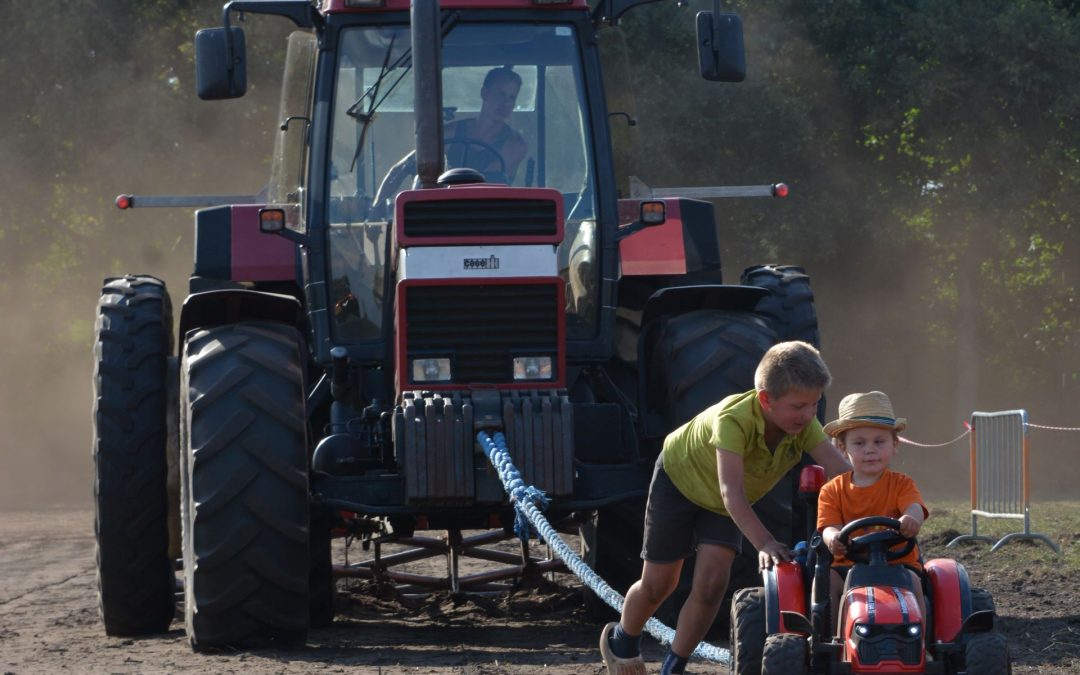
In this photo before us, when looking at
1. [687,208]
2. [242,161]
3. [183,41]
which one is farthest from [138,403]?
[183,41]

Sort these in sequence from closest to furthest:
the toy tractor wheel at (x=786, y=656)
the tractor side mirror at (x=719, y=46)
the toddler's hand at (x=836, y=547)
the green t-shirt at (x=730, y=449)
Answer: the toy tractor wheel at (x=786, y=656) → the toddler's hand at (x=836, y=547) → the green t-shirt at (x=730, y=449) → the tractor side mirror at (x=719, y=46)

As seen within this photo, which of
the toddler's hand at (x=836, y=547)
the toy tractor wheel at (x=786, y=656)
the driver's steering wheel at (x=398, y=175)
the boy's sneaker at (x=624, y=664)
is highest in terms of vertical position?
the driver's steering wheel at (x=398, y=175)

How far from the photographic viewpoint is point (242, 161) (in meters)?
27.9

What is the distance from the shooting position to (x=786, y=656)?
507cm

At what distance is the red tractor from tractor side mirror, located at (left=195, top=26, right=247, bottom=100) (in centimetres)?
1

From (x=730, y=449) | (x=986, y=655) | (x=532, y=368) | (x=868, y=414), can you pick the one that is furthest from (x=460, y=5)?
(x=986, y=655)

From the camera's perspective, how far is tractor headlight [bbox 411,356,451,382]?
298 inches

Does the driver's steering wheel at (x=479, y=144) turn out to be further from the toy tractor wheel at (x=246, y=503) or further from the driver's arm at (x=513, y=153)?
the toy tractor wheel at (x=246, y=503)

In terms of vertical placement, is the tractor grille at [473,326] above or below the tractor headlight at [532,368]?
above

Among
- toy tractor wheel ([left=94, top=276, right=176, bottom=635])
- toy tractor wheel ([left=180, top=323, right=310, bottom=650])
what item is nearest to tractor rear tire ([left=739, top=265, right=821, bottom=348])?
toy tractor wheel ([left=180, top=323, right=310, bottom=650])

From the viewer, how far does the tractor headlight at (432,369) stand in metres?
7.56

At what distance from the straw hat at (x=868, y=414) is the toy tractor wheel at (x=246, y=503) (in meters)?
2.65

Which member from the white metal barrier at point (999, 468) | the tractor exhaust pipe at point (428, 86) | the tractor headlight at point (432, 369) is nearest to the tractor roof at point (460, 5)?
the tractor exhaust pipe at point (428, 86)

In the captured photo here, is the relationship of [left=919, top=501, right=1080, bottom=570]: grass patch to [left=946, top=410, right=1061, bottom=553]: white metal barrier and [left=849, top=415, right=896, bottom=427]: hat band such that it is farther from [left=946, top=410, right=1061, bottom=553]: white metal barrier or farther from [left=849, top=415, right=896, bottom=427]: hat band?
[left=849, top=415, right=896, bottom=427]: hat band
